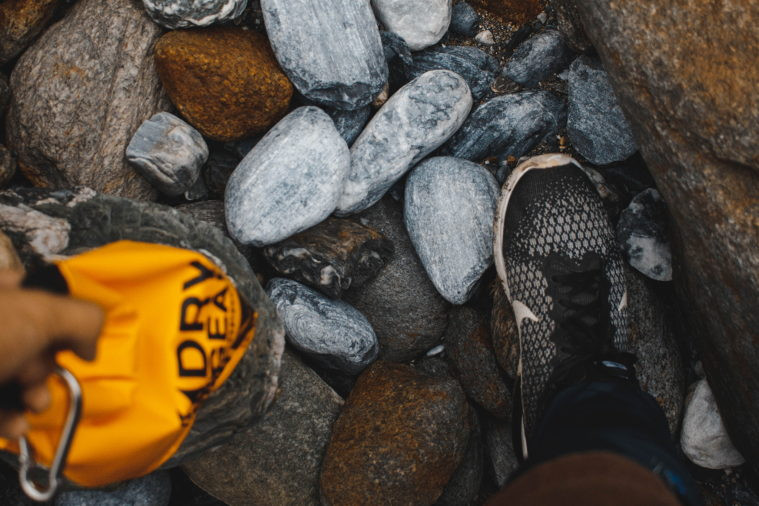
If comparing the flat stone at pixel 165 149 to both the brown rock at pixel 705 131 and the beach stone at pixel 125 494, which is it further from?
the brown rock at pixel 705 131

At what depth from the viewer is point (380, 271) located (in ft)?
5.59

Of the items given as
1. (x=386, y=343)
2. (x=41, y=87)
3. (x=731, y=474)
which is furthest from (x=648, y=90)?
(x=41, y=87)

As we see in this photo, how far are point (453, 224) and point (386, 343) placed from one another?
1.35 feet

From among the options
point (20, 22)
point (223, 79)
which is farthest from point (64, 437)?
point (20, 22)

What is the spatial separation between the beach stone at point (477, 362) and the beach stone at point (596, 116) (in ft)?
1.86

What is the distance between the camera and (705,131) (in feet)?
3.66

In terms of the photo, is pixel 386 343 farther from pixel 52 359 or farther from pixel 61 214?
pixel 52 359

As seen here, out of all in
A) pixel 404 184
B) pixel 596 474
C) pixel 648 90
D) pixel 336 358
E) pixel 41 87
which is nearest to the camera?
pixel 596 474

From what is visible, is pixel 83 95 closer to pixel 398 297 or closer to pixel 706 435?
pixel 398 297

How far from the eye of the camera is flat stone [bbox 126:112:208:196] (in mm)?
1533

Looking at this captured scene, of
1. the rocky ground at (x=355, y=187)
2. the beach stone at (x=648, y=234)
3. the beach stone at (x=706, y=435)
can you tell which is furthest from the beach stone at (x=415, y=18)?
the beach stone at (x=706, y=435)

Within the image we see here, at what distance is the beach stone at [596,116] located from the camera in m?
1.55

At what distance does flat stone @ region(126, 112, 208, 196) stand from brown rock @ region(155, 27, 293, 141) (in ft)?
0.16

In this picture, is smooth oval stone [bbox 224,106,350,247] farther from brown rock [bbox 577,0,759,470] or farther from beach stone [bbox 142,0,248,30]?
brown rock [bbox 577,0,759,470]
